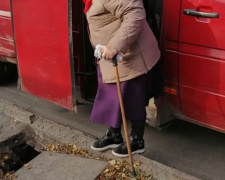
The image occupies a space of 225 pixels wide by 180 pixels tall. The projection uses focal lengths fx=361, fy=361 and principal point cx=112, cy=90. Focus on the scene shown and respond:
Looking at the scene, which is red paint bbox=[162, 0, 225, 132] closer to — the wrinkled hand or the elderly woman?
the elderly woman

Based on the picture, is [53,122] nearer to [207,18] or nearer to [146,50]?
[146,50]

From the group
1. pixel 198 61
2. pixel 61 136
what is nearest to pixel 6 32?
pixel 61 136

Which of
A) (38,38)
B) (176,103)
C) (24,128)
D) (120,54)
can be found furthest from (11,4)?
(176,103)

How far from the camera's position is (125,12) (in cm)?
258

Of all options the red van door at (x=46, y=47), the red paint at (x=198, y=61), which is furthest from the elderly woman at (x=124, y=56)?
the red van door at (x=46, y=47)

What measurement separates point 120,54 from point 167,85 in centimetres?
71

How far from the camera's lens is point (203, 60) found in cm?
287

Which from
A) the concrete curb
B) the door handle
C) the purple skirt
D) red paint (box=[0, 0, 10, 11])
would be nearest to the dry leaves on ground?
the concrete curb

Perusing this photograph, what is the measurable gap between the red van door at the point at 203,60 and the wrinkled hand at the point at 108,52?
2.15 ft

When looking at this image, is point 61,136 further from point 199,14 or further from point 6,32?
point 199,14

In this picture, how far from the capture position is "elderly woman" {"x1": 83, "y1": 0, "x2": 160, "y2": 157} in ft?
8.54

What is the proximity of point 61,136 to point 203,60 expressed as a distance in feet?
5.39

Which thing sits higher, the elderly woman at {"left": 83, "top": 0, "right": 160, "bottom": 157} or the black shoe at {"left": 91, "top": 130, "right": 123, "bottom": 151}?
the elderly woman at {"left": 83, "top": 0, "right": 160, "bottom": 157}

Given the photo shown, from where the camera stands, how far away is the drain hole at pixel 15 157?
352 cm
